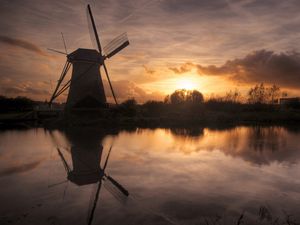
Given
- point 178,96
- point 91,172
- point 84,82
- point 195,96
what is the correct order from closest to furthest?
point 91,172, point 84,82, point 178,96, point 195,96

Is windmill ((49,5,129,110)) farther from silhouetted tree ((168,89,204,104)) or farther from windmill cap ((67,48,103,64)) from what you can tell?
silhouetted tree ((168,89,204,104))

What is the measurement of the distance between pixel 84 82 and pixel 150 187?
82.9ft

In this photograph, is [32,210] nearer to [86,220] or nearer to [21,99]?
[86,220]

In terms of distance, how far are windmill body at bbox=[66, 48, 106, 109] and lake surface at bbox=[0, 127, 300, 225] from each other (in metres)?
17.1

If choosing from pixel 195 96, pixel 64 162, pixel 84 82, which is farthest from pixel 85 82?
pixel 195 96

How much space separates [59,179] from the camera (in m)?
9.46

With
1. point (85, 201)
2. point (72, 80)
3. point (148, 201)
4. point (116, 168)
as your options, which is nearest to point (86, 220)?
point (85, 201)

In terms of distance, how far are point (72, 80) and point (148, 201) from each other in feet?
90.0

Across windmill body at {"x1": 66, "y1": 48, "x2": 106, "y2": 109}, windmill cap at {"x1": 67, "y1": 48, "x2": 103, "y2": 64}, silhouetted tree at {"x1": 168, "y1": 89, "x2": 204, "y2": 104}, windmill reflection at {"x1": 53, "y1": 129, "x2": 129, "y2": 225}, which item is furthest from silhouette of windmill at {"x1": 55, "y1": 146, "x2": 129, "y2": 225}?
silhouetted tree at {"x1": 168, "y1": 89, "x2": 204, "y2": 104}

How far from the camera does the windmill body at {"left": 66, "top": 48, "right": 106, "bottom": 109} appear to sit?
31.6 metres

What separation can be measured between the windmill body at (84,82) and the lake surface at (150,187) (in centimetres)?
1712

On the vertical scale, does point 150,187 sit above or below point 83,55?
below

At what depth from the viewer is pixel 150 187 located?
338 inches

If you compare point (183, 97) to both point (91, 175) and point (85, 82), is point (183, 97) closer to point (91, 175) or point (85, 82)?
point (85, 82)
